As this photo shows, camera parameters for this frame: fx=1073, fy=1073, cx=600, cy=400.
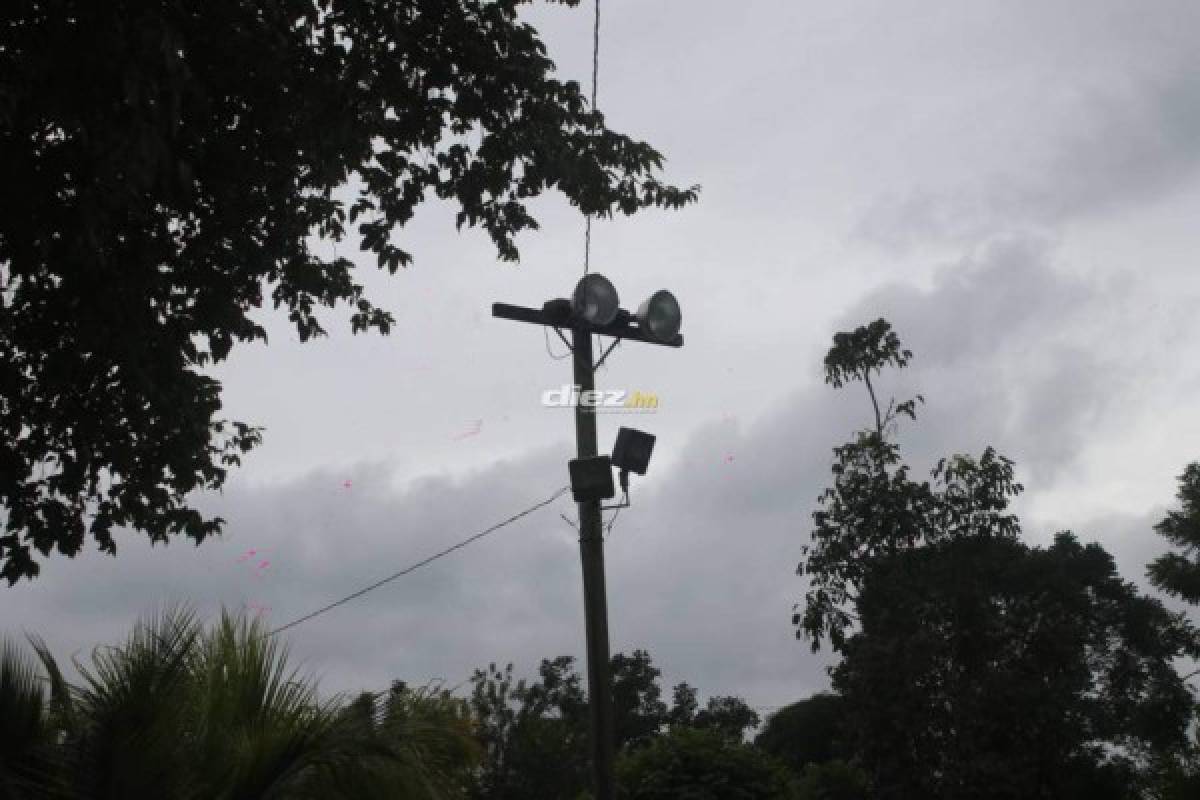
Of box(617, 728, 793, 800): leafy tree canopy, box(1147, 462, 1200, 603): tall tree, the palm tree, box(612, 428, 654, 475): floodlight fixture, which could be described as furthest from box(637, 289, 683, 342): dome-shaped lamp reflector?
box(1147, 462, 1200, 603): tall tree

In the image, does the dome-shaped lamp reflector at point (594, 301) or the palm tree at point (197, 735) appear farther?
the dome-shaped lamp reflector at point (594, 301)

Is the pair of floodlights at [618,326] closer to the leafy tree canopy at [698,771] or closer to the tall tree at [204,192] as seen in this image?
the tall tree at [204,192]

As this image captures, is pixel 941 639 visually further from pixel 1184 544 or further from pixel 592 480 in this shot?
pixel 1184 544

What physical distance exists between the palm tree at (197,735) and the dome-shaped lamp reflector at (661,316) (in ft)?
14.8

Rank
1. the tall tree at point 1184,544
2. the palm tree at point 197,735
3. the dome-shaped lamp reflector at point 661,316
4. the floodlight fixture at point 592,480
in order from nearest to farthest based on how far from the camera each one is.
Answer: the palm tree at point 197,735
the floodlight fixture at point 592,480
the dome-shaped lamp reflector at point 661,316
the tall tree at point 1184,544

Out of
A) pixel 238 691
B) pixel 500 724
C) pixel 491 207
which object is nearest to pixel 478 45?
pixel 491 207

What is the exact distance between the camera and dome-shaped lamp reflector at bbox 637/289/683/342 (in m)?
9.61

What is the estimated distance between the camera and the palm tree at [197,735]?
495 centimetres

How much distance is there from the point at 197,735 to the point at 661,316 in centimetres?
557

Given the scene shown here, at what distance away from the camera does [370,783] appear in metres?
5.39

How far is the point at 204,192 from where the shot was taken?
25.8ft

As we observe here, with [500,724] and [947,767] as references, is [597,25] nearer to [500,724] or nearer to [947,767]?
[947,767]

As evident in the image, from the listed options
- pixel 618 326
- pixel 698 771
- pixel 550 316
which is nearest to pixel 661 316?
pixel 618 326

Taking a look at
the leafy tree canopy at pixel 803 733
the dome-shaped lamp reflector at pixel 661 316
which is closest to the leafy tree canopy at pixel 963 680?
the dome-shaped lamp reflector at pixel 661 316
